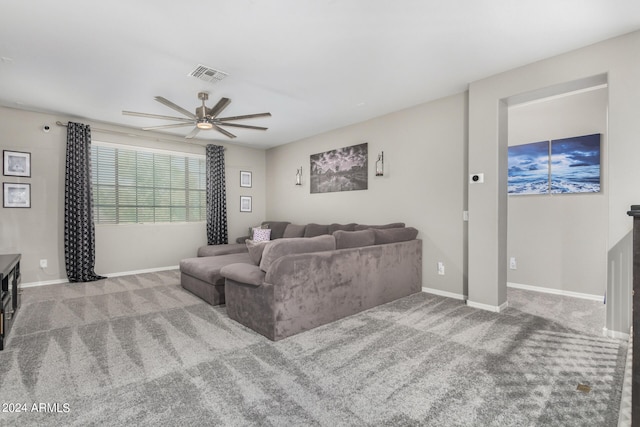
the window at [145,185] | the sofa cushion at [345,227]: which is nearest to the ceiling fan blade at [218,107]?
the sofa cushion at [345,227]

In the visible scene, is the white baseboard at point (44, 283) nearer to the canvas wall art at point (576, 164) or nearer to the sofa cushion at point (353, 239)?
the sofa cushion at point (353, 239)

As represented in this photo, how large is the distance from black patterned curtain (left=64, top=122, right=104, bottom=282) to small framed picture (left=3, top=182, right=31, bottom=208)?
1.45 feet

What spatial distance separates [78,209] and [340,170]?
4218 millimetres

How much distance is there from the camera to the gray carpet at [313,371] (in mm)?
1646

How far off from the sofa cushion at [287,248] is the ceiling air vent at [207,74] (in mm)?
1962

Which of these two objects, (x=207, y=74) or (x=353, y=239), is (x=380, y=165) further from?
(x=207, y=74)

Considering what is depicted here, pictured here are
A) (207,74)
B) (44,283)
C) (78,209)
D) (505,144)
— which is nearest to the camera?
(207,74)

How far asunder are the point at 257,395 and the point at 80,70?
362cm

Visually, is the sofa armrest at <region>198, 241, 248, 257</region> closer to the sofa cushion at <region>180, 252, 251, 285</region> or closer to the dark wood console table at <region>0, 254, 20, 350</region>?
the sofa cushion at <region>180, 252, 251, 285</region>

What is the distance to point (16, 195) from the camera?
14.4 feet

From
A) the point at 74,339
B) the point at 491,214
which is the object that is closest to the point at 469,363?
the point at 491,214

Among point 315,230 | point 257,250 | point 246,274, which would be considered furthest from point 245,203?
point 246,274

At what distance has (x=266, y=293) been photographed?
8.61ft

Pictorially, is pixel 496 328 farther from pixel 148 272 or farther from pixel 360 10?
pixel 148 272
